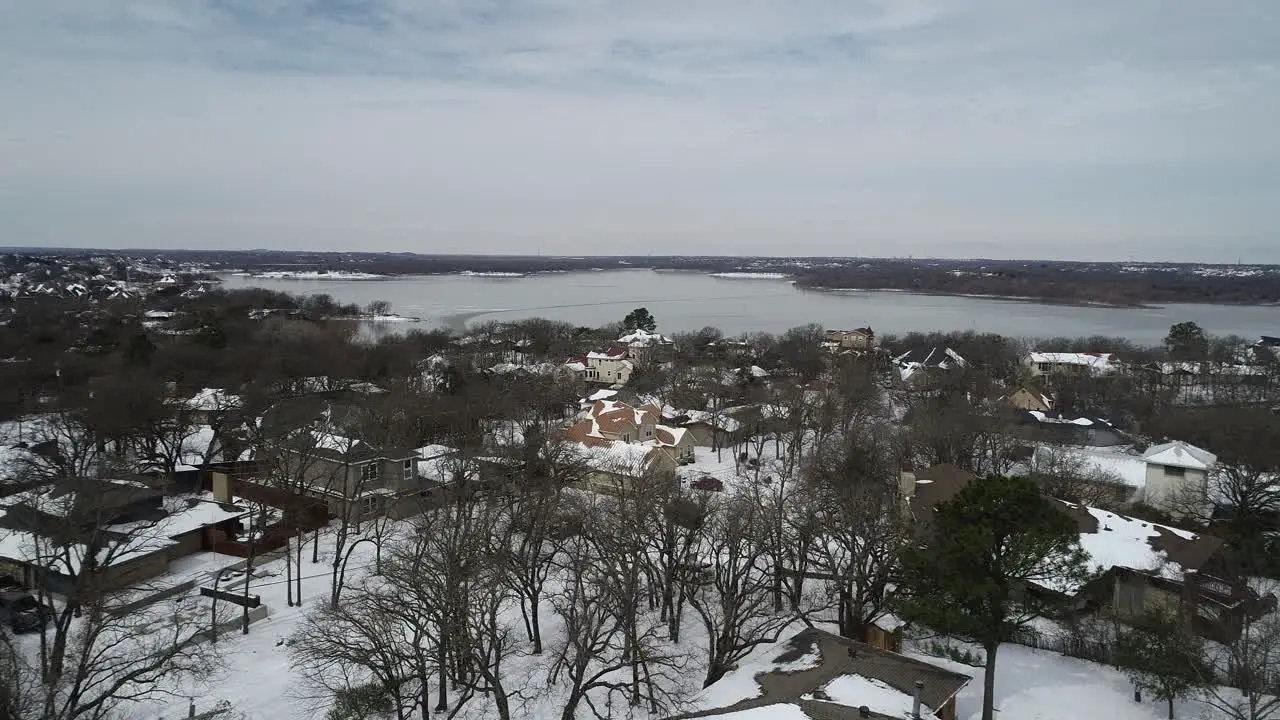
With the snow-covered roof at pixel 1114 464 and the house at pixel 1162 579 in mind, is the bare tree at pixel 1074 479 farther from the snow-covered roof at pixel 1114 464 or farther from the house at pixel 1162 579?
the house at pixel 1162 579

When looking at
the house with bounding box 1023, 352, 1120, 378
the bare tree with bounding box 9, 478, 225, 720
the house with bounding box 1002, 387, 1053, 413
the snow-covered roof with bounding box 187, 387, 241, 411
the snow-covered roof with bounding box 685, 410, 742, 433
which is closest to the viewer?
the bare tree with bounding box 9, 478, 225, 720

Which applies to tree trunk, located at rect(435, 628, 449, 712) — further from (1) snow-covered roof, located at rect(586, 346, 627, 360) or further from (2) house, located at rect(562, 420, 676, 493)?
(1) snow-covered roof, located at rect(586, 346, 627, 360)

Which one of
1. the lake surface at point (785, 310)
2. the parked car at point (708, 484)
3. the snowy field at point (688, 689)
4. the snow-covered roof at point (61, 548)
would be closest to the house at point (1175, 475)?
the snowy field at point (688, 689)

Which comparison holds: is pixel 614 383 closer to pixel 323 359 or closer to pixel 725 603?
pixel 323 359

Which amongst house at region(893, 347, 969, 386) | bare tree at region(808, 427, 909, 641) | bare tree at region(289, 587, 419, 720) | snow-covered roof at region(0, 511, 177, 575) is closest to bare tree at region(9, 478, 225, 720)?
snow-covered roof at region(0, 511, 177, 575)

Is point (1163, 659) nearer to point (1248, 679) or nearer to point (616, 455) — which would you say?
point (1248, 679)

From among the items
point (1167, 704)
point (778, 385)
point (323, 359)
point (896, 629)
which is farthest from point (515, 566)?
point (323, 359)

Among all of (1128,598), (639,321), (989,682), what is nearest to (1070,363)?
(639,321)
